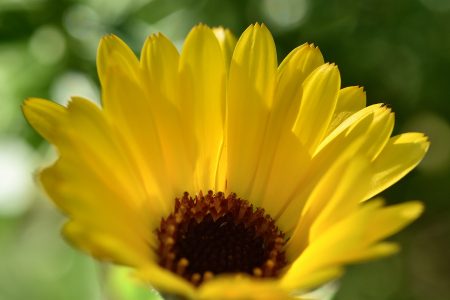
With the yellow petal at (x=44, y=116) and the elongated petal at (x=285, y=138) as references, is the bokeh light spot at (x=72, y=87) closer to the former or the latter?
the elongated petal at (x=285, y=138)

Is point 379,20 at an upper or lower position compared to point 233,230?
upper

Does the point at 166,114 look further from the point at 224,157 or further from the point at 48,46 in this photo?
the point at 48,46

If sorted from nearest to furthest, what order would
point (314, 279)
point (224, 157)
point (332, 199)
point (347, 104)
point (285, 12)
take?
point (314, 279) → point (332, 199) → point (347, 104) → point (224, 157) → point (285, 12)

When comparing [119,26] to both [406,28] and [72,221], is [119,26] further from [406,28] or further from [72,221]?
[72,221]

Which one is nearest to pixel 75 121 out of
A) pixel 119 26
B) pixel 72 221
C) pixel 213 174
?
pixel 72 221

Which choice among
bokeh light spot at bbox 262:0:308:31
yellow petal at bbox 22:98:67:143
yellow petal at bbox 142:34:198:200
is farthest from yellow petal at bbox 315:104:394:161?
bokeh light spot at bbox 262:0:308:31

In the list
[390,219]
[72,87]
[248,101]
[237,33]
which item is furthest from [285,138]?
[237,33]
